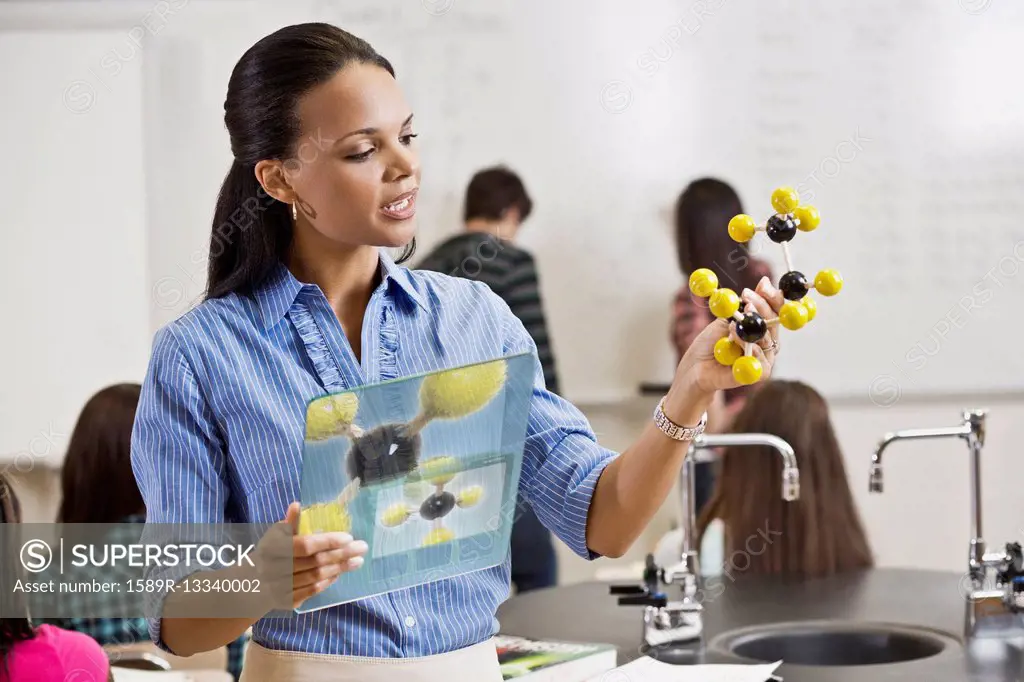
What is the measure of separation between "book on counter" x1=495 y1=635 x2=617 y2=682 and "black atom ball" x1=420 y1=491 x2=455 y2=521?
416mm

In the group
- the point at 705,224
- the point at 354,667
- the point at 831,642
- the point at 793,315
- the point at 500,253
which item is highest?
the point at 705,224

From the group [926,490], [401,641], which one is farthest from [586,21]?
[401,641]

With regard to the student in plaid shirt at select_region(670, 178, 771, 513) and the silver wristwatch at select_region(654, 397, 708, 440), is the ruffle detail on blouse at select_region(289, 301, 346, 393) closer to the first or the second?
the silver wristwatch at select_region(654, 397, 708, 440)

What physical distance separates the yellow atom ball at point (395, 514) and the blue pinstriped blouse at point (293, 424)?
0.31 feet

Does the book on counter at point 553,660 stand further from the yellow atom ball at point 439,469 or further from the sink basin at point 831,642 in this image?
the yellow atom ball at point 439,469

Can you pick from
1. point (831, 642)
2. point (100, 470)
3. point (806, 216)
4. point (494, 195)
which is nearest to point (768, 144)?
point (494, 195)

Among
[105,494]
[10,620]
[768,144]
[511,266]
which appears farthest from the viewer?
[768,144]

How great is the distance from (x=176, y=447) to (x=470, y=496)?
0.93 ft

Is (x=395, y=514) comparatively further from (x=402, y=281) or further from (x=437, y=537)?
(x=402, y=281)

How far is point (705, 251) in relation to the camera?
3549 millimetres

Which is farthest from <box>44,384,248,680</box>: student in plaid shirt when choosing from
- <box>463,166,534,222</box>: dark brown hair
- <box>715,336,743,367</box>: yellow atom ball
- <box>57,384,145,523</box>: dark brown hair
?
<box>463,166,534,222</box>: dark brown hair

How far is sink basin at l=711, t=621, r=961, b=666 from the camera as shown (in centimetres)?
179

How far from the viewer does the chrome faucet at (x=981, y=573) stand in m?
1.81

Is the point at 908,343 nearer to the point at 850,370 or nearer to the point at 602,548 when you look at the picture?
the point at 850,370
